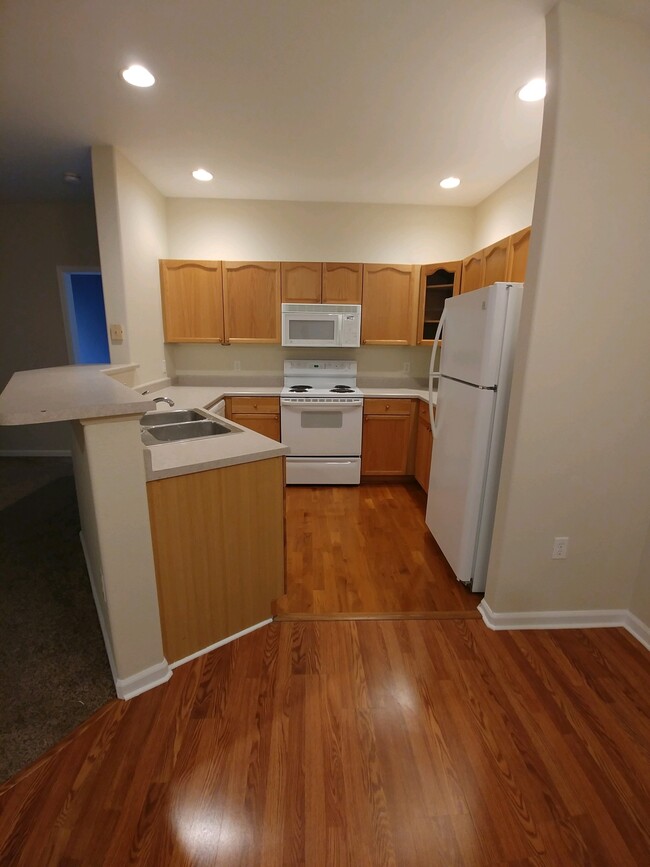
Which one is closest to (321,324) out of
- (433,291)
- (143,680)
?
(433,291)

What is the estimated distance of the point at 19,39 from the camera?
63.3 inches

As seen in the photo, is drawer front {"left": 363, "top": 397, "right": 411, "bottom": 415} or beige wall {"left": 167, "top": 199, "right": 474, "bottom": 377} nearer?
drawer front {"left": 363, "top": 397, "right": 411, "bottom": 415}

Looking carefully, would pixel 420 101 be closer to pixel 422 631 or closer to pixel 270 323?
pixel 270 323

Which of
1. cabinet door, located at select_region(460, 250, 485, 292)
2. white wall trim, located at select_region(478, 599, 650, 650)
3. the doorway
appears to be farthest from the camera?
the doorway

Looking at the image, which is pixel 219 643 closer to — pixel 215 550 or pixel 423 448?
pixel 215 550

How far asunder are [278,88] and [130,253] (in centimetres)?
158

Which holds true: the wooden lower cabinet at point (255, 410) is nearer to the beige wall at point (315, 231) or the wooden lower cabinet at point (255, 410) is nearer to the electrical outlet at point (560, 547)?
the beige wall at point (315, 231)

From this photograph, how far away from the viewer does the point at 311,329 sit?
354 cm

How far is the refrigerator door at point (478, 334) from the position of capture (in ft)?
5.71

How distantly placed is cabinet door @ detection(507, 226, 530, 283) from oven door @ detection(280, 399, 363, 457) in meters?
1.52

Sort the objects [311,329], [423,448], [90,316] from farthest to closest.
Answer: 1. [90,316]
2. [311,329]
3. [423,448]

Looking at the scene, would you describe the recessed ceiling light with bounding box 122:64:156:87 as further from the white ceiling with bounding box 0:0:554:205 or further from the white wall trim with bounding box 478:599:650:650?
the white wall trim with bounding box 478:599:650:650

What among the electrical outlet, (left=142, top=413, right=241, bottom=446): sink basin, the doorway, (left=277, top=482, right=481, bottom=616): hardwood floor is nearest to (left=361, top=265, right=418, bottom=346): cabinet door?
(left=277, top=482, right=481, bottom=616): hardwood floor

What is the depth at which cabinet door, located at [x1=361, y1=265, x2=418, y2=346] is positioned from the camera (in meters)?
3.54
